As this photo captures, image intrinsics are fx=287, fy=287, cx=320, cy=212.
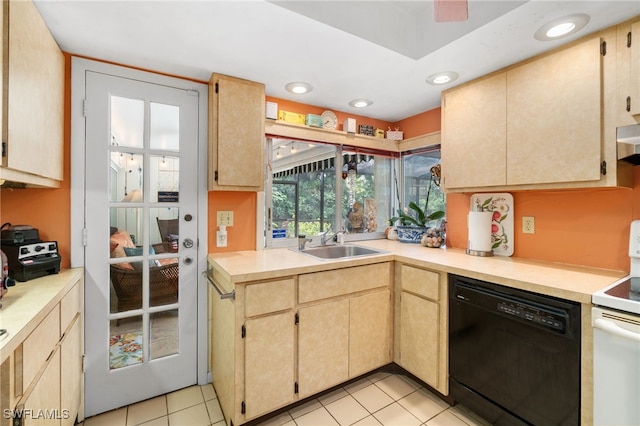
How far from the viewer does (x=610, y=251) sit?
5.53 ft

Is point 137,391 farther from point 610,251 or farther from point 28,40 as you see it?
point 610,251

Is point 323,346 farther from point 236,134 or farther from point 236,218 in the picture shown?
point 236,134

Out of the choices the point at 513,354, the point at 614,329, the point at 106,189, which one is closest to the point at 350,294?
the point at 513,354

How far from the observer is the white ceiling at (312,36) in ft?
4.45

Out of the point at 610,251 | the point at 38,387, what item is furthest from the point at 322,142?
the point at 38,387

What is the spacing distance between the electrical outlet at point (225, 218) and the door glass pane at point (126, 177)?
532mm

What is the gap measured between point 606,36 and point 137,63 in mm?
2698

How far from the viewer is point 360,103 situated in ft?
8.43

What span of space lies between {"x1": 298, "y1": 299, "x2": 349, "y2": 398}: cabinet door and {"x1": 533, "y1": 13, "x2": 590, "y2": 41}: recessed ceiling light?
6.27 ft

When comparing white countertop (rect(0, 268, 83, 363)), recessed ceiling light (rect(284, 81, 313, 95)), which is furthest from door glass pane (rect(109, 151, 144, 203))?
recessed ceiling light (rect(284, 81, 313, 95))

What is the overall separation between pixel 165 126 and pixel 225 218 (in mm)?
769

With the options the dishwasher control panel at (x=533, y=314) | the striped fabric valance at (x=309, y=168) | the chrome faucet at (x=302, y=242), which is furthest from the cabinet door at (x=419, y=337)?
the striped fabric valance at (x=309, y=168)

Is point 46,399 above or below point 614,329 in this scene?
below

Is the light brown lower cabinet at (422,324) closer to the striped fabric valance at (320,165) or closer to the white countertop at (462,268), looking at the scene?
the white countertop at (462,268)
